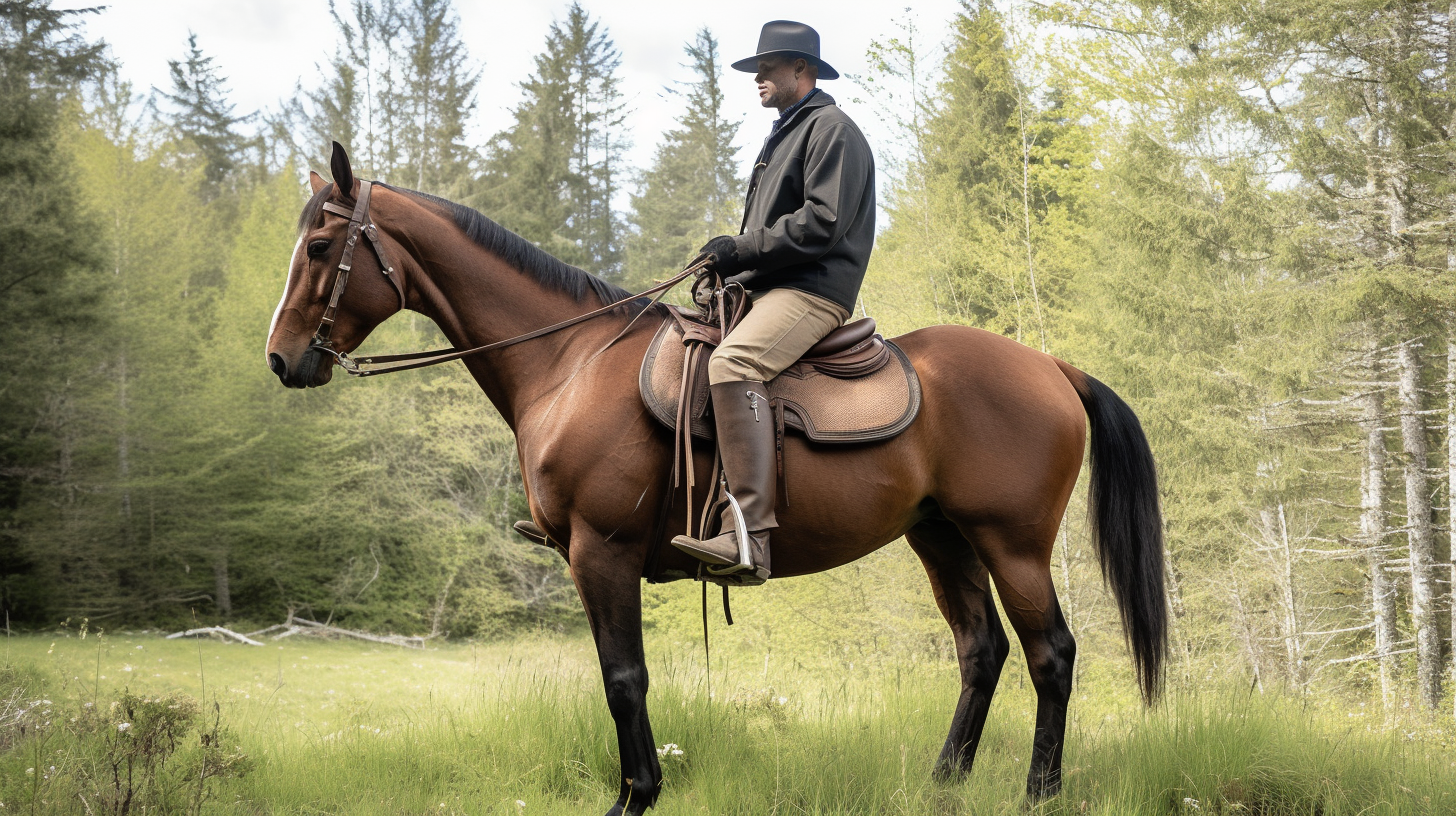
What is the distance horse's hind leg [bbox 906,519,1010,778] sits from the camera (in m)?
3.96

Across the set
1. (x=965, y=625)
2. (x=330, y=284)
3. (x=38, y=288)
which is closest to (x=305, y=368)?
(x=330, y=284)

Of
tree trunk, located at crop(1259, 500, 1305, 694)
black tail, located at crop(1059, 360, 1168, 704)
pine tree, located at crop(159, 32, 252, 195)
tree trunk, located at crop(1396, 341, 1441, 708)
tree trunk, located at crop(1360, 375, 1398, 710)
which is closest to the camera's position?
black tail, located at crop(1059, 360, 1168, 704)

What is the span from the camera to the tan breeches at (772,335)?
329cm

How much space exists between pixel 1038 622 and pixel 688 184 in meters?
24.5

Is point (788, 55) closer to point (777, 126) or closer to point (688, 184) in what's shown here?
point (777, 126)

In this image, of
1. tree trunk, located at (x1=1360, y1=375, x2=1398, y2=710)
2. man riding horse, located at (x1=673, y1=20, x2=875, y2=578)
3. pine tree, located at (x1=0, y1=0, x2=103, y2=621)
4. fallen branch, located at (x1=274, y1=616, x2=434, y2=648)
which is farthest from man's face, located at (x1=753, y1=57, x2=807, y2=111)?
fallen branch, located at (x1=274, y1=616, x2=434, y2=648)

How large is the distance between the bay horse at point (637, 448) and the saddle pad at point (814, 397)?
7 centimetres

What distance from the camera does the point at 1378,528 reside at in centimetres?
1002

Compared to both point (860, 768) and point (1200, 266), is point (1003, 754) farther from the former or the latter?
point (1200, 266)

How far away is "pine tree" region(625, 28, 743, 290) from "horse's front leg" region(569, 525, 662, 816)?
19571 mm

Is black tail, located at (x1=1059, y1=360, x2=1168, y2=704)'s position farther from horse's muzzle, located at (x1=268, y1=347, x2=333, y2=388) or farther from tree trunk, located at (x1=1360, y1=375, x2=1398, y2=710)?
tree trunk, located at (x1=1360, y1=375, x2=1398, y2=710)

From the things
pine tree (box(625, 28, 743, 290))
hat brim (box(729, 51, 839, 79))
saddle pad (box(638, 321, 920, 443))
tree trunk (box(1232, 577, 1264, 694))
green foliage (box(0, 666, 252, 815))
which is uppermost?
pine tree (box(625, 28, 743, 290))

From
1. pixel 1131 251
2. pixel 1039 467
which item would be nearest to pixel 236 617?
pixel 1131 251

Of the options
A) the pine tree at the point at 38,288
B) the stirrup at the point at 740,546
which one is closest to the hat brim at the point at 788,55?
the stirrup at the point at 740,546
